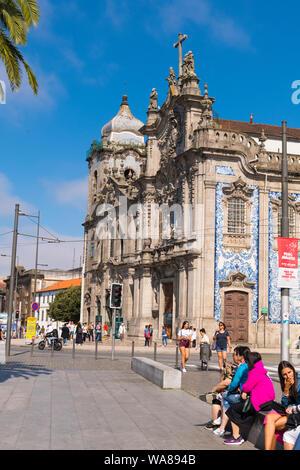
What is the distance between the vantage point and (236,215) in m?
36.5

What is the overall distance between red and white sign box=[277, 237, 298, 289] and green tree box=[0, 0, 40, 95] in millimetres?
7171

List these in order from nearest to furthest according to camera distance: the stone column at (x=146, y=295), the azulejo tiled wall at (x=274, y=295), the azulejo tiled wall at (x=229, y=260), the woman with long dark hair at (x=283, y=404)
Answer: the woman with long dark hair at (x=283, y=404)
the azulejo tiled wall at (x=229, y=260)
the azulejo tiled wall at (x=274, y=295)
the stone column at (x=146, y=295)

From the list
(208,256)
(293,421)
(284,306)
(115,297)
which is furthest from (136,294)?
(293,421)

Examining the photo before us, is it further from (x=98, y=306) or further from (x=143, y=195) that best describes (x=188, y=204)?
(x=98, y=306)

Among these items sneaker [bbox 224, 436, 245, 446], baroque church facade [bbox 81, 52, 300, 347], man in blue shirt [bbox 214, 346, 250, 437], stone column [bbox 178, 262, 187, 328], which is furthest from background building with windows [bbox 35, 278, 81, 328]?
sneaker [bbox 224, 436, 245, 446]

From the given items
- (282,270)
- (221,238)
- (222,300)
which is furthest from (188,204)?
(282,270)

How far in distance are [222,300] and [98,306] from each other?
24308 mm

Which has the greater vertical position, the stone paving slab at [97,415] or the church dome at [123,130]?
the church dome at [123,130]

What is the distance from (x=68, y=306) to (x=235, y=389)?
215ft

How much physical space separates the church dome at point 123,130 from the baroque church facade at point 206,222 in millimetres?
16453

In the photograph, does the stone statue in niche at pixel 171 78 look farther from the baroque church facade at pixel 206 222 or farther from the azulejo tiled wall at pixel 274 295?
the azulejo tiled wall at pixel 274 295

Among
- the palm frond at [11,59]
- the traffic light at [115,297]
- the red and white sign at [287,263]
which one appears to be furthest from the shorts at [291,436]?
A: the traffic light at [115,297]

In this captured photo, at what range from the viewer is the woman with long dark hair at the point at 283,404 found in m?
7.05
